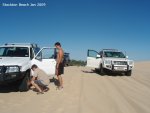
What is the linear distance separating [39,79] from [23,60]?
101 cm

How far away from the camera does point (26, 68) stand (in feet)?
36.8

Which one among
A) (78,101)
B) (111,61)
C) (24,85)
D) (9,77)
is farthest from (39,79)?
(111,61)

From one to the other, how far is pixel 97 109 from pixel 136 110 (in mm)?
1095

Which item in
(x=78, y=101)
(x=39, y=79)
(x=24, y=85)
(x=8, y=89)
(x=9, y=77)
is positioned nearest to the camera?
(x=78, y=101)

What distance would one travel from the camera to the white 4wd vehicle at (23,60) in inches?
418

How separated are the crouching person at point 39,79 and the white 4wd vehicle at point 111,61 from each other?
6899 mm

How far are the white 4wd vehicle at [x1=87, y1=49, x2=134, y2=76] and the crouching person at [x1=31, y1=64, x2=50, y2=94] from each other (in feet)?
22.6

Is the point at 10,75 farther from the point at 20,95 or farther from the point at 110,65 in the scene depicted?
the point at 110,65

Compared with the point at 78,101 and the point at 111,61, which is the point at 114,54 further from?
the point at 78,101

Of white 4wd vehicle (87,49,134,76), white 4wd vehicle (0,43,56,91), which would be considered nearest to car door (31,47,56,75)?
white 4wd vehicle (0,43,56,91)

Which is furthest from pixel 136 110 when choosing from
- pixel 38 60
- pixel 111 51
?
pixel 111 51

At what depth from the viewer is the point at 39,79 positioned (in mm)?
11312

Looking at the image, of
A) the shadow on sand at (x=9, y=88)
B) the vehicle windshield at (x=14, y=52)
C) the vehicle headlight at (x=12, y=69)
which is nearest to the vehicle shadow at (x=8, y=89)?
the shadow on sand at (x=9, y=88)

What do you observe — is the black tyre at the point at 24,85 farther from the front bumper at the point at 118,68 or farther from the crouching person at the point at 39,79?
the front bumper at the point at 118,68
